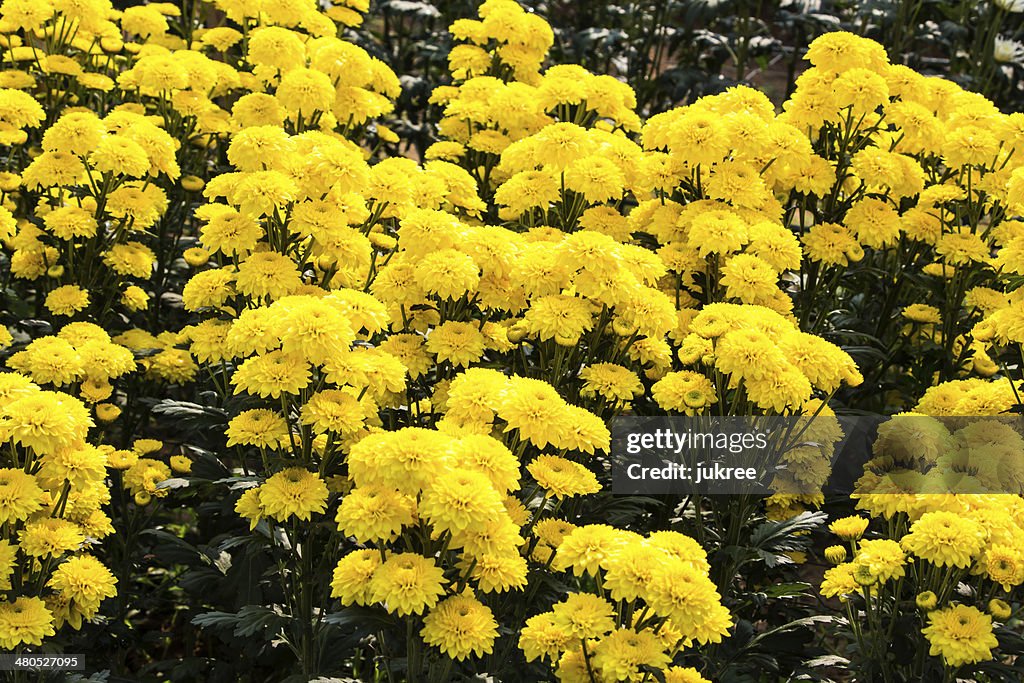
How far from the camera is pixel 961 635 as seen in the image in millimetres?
2902

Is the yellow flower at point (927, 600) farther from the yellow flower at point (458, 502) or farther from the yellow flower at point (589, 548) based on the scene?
the yellow flower at point (458, 502)

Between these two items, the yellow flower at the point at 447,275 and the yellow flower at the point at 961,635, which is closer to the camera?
the yellow flower at the point at 961,635

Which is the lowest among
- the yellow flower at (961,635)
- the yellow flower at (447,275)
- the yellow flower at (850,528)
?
the yellow flower at (961,635)

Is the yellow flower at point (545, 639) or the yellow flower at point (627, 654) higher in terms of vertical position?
the yellow flower at point (627, 654)

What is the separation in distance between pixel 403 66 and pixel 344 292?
5343 millimetres

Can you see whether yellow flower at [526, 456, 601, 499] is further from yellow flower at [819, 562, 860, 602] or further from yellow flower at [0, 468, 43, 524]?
yellow flower at [0, 468, 43, 524]

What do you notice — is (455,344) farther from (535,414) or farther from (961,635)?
(961,635)

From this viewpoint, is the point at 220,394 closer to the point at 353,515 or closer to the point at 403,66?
the point at 353,515

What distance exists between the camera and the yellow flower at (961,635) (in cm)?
288

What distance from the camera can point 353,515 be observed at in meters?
2.55

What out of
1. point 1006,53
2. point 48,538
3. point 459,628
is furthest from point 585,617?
point 1006,53

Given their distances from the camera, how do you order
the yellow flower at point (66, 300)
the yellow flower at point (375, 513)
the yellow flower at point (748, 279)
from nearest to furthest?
1. the yellow flower at point (375, 513)
2. the yellow flower at point (748, 279)
3. the yellow flower at point (66, 300)

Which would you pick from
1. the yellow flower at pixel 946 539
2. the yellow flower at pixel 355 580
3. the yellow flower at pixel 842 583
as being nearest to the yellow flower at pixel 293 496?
the yellow flower at pixel 355 580

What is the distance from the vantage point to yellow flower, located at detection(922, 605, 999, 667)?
2.88m
